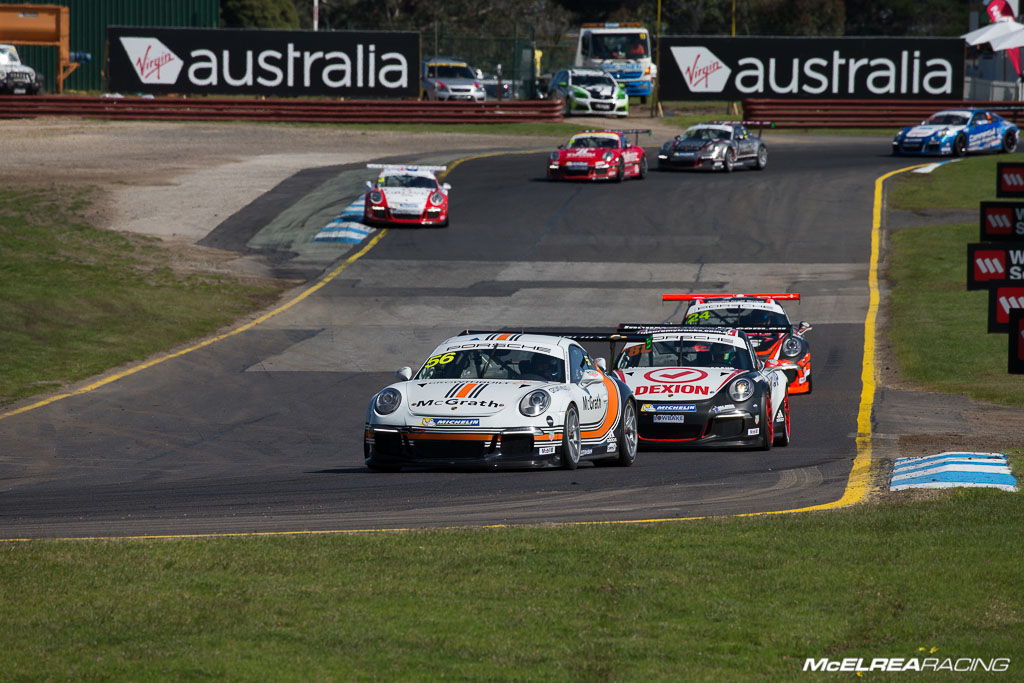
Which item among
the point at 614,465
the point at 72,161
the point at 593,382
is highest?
the point at 72,161

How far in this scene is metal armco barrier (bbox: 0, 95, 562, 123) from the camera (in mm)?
55188

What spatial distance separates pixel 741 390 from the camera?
15883mm

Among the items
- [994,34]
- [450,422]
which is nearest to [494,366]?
[450,422]

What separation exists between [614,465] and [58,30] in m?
55.6

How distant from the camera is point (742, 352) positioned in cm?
1720

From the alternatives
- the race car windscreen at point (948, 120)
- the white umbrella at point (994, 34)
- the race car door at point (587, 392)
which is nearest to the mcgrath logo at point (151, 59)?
the race car windscreen at point (948, 120)

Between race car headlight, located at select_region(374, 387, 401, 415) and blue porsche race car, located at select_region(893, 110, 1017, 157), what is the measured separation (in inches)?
1565

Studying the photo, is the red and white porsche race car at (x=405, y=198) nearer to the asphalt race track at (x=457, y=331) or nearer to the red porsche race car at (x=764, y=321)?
the asphalt race track at (x=457, y=331)

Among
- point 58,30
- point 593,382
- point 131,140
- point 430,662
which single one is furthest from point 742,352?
point 58,30

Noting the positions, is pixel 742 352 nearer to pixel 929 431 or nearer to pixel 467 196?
pixel 929 431

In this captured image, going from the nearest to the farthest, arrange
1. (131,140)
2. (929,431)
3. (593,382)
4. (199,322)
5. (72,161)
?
(593,382)
(929,431)
(199,322)
(72,161)
(131,140)

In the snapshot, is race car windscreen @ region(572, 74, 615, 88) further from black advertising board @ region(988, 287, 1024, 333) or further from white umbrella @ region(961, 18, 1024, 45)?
black advertising board @ region(988, 287, 1024, 333)

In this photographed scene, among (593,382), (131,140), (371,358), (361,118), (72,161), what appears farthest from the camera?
(361,118)

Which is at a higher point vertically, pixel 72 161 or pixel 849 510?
pixel 72 161
